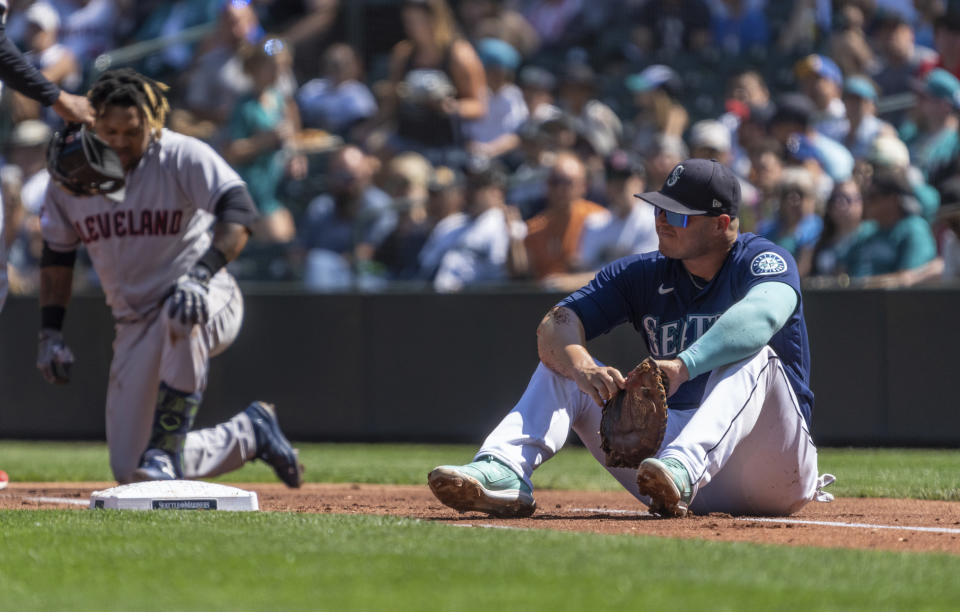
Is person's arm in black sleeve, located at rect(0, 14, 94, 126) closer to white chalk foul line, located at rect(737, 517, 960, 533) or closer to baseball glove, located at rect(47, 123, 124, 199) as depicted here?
baseball glove, located at rect(47, 123, 124, 199)

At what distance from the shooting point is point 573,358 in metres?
4.98

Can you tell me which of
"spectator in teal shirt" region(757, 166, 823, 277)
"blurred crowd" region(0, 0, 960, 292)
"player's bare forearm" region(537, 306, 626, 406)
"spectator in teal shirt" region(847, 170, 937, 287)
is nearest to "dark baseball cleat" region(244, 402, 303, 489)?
"player's bare forearm" region(537, 306, 626, 406)

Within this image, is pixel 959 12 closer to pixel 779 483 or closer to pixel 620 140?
pixel 620 140

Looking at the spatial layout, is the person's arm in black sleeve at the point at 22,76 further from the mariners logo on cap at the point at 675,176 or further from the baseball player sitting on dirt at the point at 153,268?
the mariners logo on cap at the point at 675,176

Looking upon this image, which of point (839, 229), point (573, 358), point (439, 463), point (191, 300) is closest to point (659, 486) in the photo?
point (573, 358)

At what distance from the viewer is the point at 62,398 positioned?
1195cm

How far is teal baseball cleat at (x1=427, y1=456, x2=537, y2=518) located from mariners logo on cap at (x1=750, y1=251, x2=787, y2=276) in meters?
1.14

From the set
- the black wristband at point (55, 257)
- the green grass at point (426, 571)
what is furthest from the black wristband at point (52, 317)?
the green grass at point (426, 571)

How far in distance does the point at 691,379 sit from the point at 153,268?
10.7 ft

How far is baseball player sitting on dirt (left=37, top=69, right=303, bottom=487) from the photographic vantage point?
6789 mm

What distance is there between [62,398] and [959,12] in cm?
801

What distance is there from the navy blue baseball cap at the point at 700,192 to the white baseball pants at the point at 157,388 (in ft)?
9.16

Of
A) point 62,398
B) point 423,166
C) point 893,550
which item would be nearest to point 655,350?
point 893,550

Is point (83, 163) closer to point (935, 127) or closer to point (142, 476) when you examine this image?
point (142, 476)
